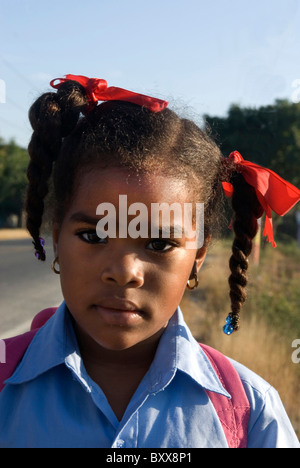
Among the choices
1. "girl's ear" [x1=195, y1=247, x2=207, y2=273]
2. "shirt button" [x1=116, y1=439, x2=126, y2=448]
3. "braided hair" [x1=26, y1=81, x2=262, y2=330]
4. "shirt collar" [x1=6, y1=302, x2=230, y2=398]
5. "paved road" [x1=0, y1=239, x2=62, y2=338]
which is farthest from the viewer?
"paved road" [x1=0, y1=239, x2=62, y2=338]

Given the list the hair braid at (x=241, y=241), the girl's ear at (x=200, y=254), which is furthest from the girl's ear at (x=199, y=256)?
the hair braid at (x=241, y=241)

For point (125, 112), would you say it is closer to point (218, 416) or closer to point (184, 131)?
point (184, 131)

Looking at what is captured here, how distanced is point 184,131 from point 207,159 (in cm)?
14

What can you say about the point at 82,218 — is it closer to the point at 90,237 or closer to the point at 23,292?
the point at 90,237

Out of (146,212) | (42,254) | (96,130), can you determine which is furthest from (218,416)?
(96,130)

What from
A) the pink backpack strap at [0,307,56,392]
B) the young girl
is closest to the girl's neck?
the young girl

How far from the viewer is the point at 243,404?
1710 mm

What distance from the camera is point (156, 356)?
5.98 feet

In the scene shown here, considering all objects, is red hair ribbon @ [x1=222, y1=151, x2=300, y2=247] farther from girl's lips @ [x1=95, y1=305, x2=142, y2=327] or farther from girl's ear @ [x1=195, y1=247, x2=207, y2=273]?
girl's lips @ [x1=95, y1=305, x2=142, y2=327]

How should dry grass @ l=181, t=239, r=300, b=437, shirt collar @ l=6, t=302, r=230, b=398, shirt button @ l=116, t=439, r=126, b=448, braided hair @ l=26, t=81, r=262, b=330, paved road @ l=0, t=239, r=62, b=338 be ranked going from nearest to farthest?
shirt button @ l=116, t=439, r=126, b=448 < shirt collar @ l=6, t=302, r=230, b=398 < braided hair @ l=26, t=81, r=262, b=330 < dry grass @ l=181, t=239, r=300, b=437 < paved road @ l=0, t=239, r=62, b=338

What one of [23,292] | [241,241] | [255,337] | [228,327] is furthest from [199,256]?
[23,292]

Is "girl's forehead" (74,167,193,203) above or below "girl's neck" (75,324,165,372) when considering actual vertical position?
above

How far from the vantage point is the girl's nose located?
64.1 inches

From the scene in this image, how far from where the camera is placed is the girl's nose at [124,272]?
5.34ft
